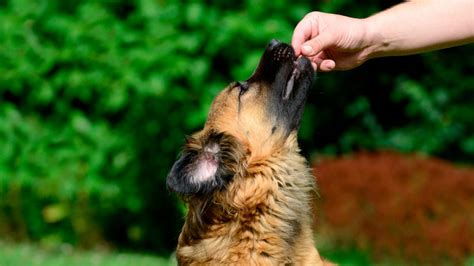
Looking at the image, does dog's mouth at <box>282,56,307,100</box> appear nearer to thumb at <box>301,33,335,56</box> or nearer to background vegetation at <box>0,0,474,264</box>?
thumb at <box>301,33,335,56</box>

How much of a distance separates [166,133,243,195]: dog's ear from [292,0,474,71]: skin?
0.69 metres

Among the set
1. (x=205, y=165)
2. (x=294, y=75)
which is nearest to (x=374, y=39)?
(x=294, y=75)

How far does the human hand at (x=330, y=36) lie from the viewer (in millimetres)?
5516

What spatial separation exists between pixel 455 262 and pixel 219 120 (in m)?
5.05

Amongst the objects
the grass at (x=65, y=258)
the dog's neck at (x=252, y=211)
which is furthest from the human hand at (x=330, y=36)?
the grass at (x=65, y=258)

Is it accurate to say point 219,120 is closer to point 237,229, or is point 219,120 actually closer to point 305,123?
point 237,229

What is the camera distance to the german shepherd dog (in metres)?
5.38

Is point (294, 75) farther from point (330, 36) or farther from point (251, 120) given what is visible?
point (330, 36)

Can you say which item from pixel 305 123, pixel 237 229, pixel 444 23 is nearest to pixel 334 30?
pixel 444 23

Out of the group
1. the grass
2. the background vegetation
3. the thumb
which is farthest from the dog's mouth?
the background vegetation

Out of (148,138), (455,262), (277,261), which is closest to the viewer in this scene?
(277,261)

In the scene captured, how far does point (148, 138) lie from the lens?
11391 millimetres

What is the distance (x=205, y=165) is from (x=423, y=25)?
147 cm

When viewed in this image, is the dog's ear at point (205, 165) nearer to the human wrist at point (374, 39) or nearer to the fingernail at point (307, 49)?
the fingernail at point (307, 49)
